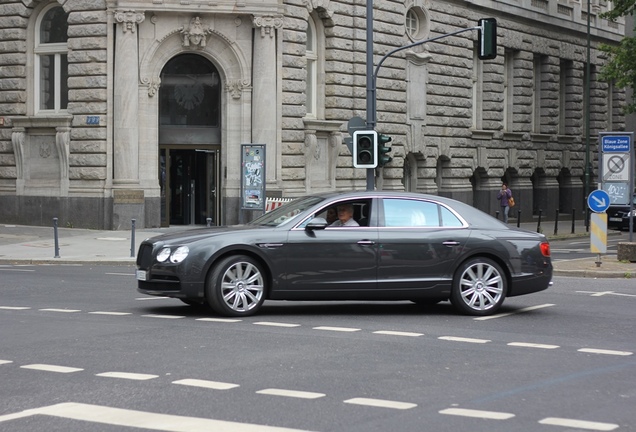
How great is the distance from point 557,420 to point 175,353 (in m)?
4.03

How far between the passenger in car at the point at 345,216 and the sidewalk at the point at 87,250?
26.3 feet

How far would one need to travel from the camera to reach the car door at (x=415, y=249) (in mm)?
13953

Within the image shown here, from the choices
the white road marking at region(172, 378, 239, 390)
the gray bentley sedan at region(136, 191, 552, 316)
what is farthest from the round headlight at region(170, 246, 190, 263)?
the white road marking at region(172, 378, 239, 390)

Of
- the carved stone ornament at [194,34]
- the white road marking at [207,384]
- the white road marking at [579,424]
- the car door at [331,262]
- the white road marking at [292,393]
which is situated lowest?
the white road marking at [579,424]

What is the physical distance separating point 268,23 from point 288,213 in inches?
796

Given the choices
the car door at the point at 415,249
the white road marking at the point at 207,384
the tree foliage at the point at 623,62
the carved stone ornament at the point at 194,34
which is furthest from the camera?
the tree foliage at the point at 623,62

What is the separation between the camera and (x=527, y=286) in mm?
14453

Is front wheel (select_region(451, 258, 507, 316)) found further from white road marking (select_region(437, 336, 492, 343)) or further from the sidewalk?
the sidewalk

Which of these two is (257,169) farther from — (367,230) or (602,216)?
(367,230)

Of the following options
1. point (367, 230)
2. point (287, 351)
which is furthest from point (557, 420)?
point (367, 230)

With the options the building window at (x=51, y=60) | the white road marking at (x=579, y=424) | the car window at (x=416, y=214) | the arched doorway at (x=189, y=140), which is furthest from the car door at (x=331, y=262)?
the building window at (x=51, y=60)

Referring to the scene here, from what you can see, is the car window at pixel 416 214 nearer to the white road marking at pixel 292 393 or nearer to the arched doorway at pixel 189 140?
the white road marking at pixel 292 393

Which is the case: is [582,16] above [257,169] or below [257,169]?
above

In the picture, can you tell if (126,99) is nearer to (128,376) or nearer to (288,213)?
(288,213)
